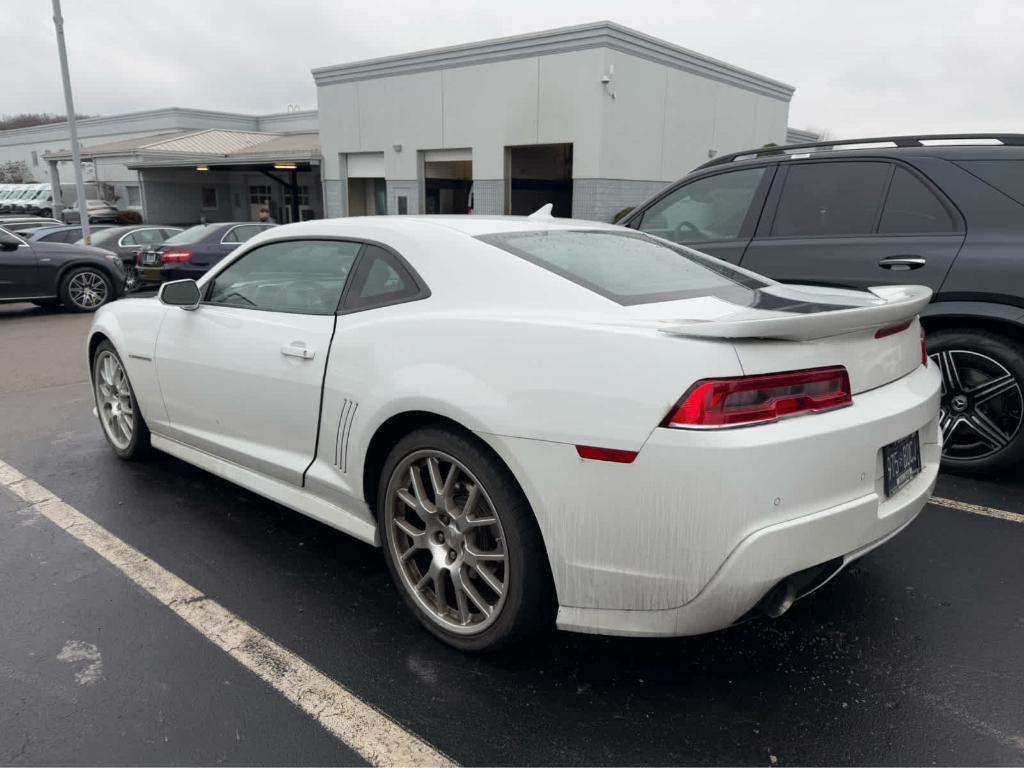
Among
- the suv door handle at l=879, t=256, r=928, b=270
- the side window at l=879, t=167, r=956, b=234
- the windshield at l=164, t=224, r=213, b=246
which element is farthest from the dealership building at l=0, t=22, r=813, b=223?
the suv door handle at l=879, t=256, r=928, b=270

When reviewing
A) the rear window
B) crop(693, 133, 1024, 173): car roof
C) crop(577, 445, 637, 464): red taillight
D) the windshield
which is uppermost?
crop(693, 133, 1024, 173): car roof

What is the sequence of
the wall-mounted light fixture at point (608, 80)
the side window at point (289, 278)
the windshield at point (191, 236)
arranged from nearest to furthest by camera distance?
the side window at point (289, 278) → the windshield at point (191, 236) → the wall-mounted light fixture at point (608, 80)

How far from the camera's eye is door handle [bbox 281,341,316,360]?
2977 mm

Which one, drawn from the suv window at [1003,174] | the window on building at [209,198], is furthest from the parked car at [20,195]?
the suv window at [1003,174]

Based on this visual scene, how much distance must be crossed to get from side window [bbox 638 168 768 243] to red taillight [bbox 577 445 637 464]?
3222 millimetres

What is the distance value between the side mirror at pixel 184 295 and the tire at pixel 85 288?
9497 millimetres

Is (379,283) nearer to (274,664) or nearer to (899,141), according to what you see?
(274,664)

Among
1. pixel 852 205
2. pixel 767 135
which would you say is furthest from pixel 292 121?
pixel 852 205

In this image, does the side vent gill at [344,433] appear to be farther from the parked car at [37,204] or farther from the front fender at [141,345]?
the parked car at [37,204]

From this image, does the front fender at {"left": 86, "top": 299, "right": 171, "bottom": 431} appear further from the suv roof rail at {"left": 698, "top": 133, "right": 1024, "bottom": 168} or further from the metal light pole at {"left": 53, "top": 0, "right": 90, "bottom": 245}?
the metal light pole at {"left": 53, "top": 0, "right": 90, "bottom": 245}

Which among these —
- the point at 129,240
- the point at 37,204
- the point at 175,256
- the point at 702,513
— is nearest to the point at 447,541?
A: the point at 702,513

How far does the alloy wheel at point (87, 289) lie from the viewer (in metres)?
11.7

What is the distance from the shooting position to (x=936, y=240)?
4.08 meters

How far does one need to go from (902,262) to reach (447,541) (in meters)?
3.07
